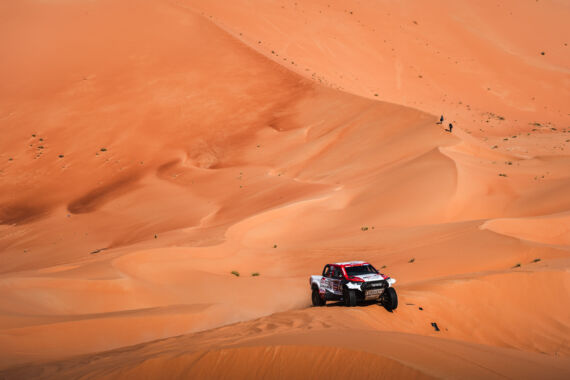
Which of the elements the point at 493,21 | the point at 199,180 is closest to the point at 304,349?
the point at 199,180

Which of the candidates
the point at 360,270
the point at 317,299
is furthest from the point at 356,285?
the point at 317,299

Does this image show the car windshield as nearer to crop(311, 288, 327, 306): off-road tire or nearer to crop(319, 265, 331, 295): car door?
crop(319, 265, 331, 295): car door

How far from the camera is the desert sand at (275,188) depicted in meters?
7.06

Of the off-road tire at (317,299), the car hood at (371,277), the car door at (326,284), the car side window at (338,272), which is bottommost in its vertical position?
the off-road tire at (317,299)

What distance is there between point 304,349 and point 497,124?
100 feet

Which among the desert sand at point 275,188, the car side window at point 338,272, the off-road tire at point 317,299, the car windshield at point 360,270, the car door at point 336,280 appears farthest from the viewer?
the off-road tire at point 317,299

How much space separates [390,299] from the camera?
8102mm

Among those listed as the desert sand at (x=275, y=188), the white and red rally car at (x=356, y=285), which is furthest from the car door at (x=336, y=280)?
the desert sand at (x=275, y=188)

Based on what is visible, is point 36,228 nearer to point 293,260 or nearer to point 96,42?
point 293,260

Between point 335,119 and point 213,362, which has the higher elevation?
point 335,119

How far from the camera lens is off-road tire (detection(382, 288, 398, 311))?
8070 millimetres

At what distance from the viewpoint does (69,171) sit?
1014 inches

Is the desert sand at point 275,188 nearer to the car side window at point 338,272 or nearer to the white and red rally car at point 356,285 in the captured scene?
the white and red rally car at point 356,285

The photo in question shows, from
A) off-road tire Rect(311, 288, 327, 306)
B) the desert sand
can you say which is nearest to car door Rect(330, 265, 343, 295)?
off-road tire Rect(311, 288, 327, 306)
